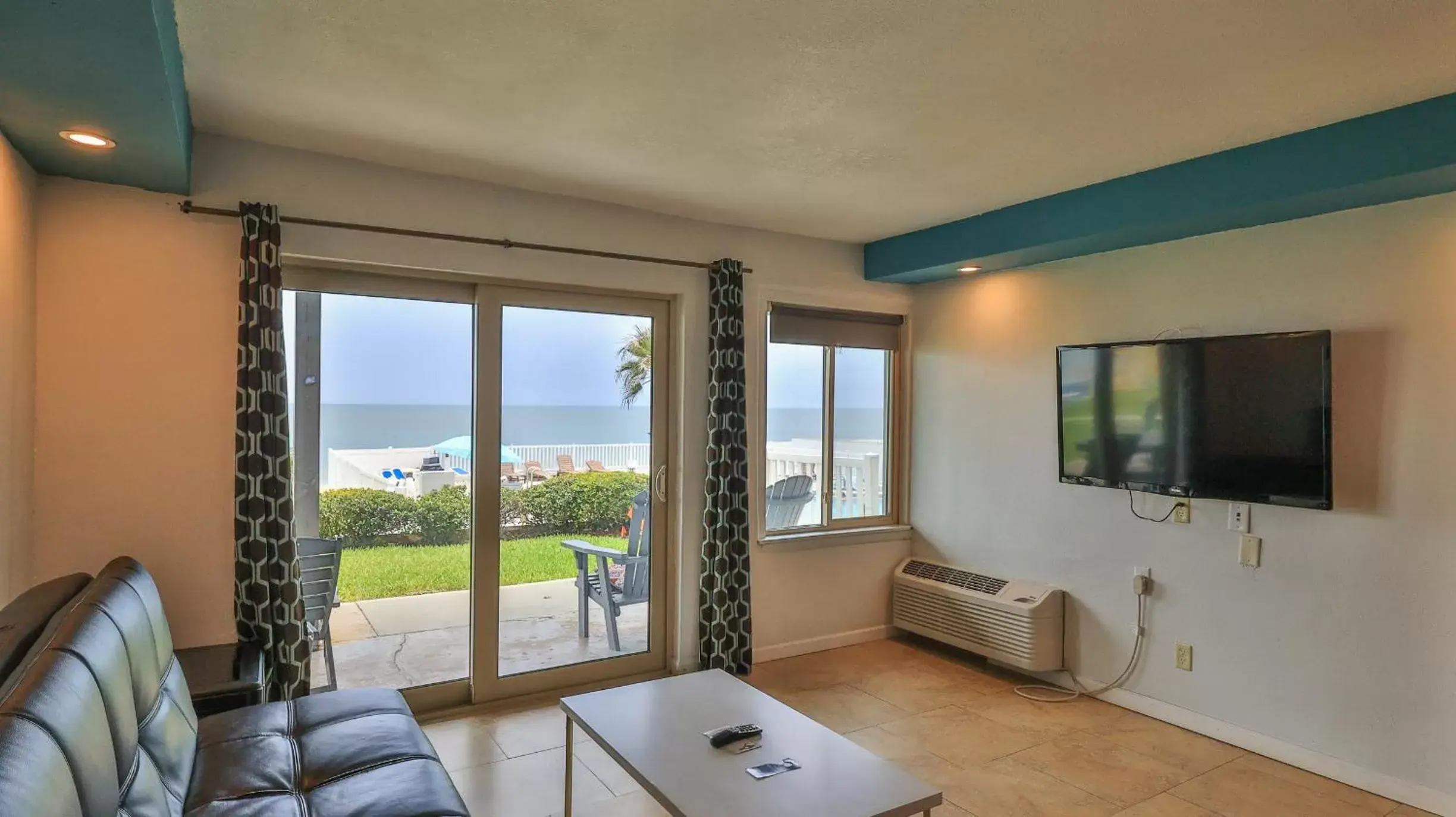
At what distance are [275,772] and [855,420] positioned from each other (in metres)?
3.50

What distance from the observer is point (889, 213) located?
396 cm

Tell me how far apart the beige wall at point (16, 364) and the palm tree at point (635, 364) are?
2.27 metres

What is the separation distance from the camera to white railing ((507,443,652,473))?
12.4 ft

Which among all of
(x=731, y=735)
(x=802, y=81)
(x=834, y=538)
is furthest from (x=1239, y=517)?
(x=802, y=81)

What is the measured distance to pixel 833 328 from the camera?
183 inches

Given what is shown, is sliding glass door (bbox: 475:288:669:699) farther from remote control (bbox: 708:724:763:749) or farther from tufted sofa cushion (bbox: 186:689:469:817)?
remote control (bbox: 708:724:763:749)

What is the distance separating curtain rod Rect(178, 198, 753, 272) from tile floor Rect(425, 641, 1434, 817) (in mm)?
2118

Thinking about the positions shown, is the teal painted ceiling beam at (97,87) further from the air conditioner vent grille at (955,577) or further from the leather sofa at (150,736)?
the air conditioner vent grille at (955,577)

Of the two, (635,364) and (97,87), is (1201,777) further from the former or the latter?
(97,87)

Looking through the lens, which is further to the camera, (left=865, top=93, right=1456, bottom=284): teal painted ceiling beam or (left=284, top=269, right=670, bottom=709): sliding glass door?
(left=284, top=269, right=670, bottom=709): sliding glass door

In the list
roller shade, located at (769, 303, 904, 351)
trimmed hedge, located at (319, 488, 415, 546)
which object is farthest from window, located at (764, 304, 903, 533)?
trimmed hedge, located at (319, 488, 415, 546)

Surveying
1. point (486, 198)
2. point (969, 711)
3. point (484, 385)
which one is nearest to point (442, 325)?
point (484, 385)

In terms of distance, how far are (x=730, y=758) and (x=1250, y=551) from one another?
8.10ft

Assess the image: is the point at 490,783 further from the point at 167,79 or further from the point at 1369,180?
the point at 1369,180
